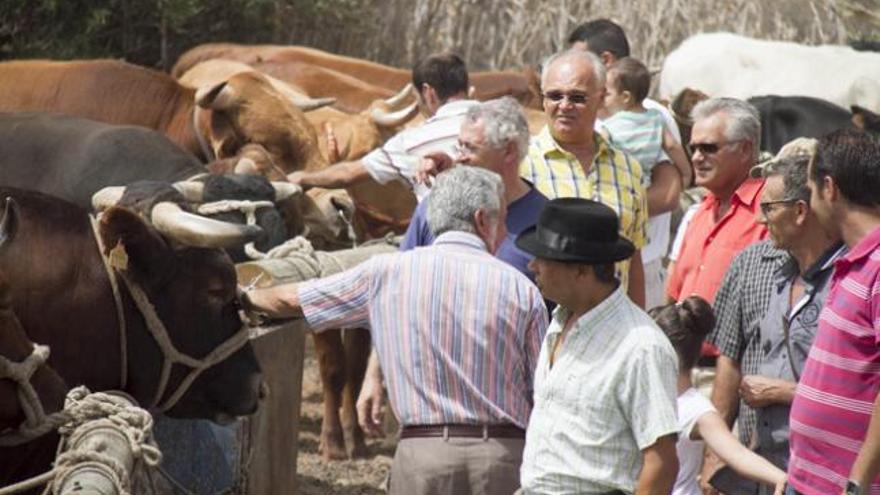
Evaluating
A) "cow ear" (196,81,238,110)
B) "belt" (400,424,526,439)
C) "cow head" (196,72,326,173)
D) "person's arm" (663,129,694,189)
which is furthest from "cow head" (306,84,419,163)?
"belt" (400,424,526,439)

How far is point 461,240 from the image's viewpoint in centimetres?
636

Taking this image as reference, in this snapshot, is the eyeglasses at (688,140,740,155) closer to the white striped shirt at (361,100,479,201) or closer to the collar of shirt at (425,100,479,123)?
the white striped shirt at (361,100,479,201)

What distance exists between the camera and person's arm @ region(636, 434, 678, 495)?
5.52 m

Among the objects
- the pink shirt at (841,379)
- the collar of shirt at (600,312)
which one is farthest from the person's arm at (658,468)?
the pink shirt at (841,379)

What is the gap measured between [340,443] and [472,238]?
4803mm

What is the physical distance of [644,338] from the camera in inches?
221

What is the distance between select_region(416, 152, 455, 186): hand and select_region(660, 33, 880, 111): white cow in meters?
7.37

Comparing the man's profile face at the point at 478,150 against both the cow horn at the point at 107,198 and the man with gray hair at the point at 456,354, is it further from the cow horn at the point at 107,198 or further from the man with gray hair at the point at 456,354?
the cow horn at the point at 107,198

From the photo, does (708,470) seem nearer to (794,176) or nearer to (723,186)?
(723,186)

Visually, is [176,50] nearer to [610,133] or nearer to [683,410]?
[610,133]

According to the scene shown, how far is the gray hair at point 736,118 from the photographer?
8.23 metres

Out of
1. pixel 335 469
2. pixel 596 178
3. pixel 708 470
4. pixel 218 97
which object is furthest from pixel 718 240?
pixel 218 97

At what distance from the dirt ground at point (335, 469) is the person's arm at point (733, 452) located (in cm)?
357

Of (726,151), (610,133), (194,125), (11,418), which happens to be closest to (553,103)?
(726,151)
